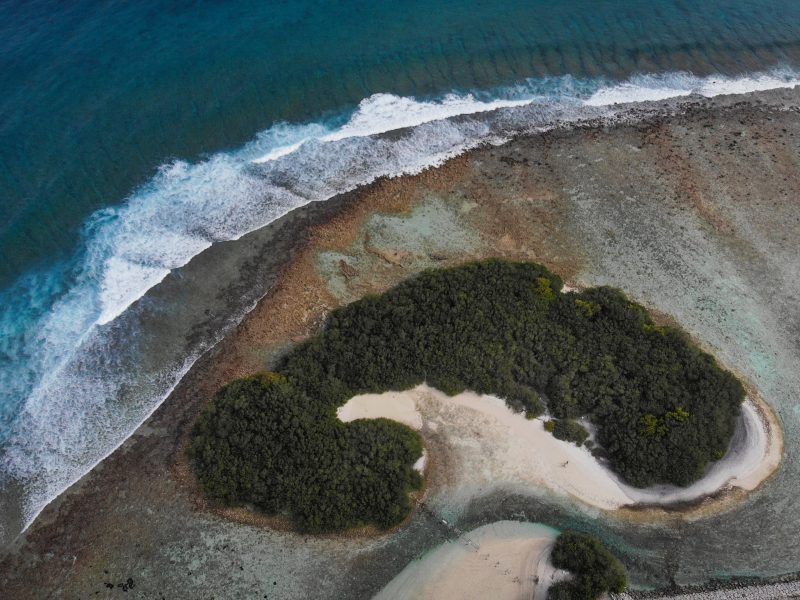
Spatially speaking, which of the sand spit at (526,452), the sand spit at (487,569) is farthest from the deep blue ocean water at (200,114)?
the sand spit at (487,569)

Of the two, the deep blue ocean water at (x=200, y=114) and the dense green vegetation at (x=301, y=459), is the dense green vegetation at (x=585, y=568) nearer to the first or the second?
the dense green vegetation at (x=301, y=459)

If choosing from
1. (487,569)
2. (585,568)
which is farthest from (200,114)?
(585,568)

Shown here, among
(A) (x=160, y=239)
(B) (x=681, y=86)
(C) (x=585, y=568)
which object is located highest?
(A) (x=160, y=239)

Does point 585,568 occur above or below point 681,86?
below

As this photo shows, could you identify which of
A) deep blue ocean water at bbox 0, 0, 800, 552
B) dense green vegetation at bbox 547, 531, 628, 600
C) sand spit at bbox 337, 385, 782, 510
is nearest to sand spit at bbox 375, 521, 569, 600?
dense green vegetation at bbox 547, 531, 628, 600

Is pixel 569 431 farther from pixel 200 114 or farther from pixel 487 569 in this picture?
pixel 200 114

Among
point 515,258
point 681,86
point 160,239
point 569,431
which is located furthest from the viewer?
point 681,86

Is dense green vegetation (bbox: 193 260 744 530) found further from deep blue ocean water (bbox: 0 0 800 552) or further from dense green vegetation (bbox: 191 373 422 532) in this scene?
deep blue ocean water (bbox: 0 0 800 552)
